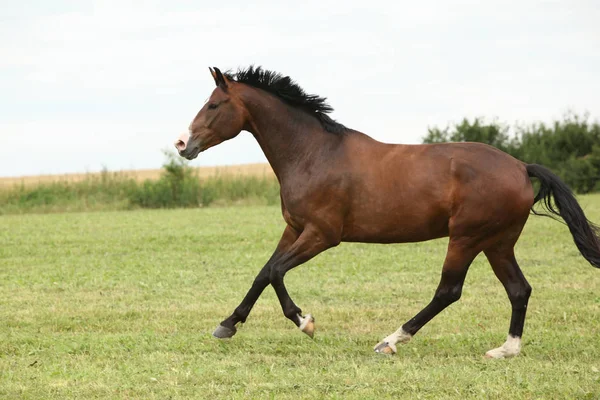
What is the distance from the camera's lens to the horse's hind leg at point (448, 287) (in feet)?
23.3

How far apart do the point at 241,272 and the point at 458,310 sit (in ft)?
13.9

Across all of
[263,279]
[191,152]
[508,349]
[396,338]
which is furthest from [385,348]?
[191,152]

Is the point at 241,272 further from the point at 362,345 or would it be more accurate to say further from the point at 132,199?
the point at 132,199

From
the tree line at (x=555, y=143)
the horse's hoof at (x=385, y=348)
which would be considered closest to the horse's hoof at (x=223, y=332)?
the horse's hoof at (x=385, y=348)

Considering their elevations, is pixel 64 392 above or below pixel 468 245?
below

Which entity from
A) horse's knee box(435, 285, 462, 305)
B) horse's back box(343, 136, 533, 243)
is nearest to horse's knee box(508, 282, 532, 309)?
horse's knee box(435, 285, 462, 305)

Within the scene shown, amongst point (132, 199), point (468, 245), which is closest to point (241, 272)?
point (468, 245)

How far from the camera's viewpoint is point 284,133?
25.1 ft

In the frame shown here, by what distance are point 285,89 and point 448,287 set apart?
221 centimetres

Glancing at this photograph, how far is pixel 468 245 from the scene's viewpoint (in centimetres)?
708

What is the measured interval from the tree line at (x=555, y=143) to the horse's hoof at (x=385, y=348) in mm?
28069

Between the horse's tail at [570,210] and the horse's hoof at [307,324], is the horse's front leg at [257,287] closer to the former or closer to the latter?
the horse's hoof at [307,324]

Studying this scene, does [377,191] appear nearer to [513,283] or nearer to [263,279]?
[263,279]

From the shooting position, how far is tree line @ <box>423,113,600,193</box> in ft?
115
